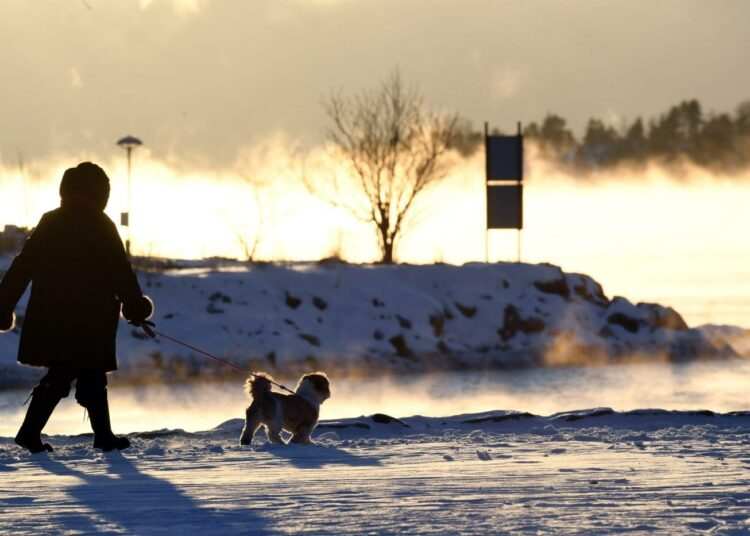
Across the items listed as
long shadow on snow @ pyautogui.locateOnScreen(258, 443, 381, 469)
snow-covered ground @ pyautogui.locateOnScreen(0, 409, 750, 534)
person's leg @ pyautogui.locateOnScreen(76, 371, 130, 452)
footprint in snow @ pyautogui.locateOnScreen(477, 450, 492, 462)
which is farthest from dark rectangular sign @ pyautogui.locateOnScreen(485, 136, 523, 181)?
footprint in snow @ pyautogui.locateOnScreen(477, 450, 492, 462)

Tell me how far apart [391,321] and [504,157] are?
29.4ft

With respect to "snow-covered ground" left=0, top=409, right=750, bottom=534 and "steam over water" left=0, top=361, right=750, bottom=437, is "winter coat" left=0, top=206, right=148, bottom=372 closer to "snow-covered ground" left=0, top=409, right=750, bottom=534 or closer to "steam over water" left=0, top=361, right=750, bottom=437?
"snow-covered ground" left=0, top=409, right=750, bottom=534

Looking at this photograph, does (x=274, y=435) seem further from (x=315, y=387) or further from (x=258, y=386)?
(x=315, y=387)

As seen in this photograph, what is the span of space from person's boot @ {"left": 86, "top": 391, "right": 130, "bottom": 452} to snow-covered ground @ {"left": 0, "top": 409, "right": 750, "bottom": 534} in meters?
0.15

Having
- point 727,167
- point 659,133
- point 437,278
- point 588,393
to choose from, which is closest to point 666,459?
point 588,393

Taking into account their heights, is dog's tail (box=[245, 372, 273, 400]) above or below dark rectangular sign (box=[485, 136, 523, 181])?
below

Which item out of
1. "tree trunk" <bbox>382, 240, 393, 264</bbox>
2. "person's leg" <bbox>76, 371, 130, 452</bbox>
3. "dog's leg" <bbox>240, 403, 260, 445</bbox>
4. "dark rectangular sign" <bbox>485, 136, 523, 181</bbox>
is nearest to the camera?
"person's leg" <bbox>76, 371, 130, 452</bbox>

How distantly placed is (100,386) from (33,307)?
26.5 inches

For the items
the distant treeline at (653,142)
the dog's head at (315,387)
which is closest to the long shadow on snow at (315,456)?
the dog's head at (315,387)

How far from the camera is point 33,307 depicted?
973cm

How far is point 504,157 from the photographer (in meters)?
36.2

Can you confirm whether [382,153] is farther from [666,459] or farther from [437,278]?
[666,459]

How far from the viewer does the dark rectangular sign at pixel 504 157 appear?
36000 mm

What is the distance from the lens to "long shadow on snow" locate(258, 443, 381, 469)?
9.01 meters
